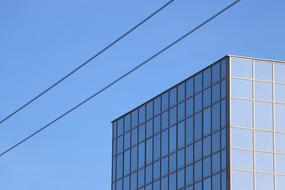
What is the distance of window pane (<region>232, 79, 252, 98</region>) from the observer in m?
77.5

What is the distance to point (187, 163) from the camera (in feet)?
265

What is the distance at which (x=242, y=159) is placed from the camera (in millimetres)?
76438

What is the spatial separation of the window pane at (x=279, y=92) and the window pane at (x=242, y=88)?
1743 millimetres

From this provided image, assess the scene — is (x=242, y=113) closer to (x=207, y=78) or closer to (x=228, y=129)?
(x=228, y=129)

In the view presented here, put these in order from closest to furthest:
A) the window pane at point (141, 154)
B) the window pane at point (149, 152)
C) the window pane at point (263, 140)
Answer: the window pane at point (263, 140), the window pane at point (149, 152), the window pane at point (141, 154)

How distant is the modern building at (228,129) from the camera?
250 feet

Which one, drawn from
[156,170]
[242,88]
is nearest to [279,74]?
[242,88]

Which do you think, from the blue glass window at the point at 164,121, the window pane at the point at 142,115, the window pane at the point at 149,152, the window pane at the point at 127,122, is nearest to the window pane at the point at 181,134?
the blue glass window at the point at 164,121

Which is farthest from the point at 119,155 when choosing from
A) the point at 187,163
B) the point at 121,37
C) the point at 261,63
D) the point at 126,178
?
the point at 121,37

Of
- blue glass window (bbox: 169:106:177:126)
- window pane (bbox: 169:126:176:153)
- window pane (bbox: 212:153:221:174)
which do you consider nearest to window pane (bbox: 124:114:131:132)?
blue glass window (bbox: 169:106:177:126)

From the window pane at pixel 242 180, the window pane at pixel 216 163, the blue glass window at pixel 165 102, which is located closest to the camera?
the window pane at pixel 242 180

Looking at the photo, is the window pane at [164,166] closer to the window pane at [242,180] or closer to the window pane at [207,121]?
the window pane at [207,121]

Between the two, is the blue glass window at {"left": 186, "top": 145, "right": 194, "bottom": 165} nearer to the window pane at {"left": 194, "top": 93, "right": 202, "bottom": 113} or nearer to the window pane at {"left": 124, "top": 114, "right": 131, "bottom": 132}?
the window pane at {"left": 194, "top": 93, "right": 202, "bottom": 113}

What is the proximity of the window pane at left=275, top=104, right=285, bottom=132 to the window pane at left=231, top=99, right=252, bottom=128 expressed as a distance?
172cm
